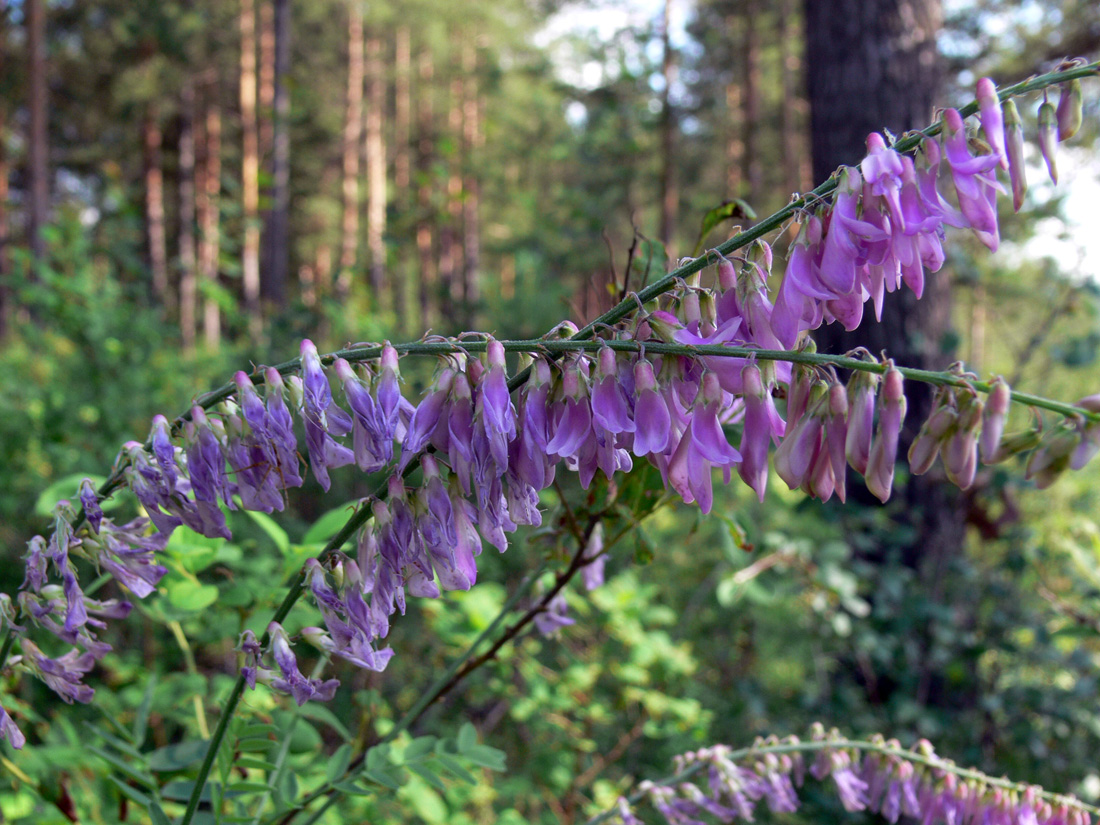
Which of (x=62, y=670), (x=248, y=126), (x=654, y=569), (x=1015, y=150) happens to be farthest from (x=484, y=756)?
(x=248, y=126)

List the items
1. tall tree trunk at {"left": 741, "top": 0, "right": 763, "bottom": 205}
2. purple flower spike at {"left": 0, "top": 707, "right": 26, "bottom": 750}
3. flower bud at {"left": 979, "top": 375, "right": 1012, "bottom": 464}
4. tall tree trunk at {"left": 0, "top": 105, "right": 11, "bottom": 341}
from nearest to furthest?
flower bud at {"left": 979, "top": 375, "right": 1012, "bottom": 464}, purple flower spike at {"left": 0, "top": 707, "right": 26, "bottom": 750}, tall tree trunk at {"left": 741, "top": 0, "right": 763, "bottom": 205}, tall tree trunk at {"left": 0, "top": 105, "right": 11, "bottom": 341}

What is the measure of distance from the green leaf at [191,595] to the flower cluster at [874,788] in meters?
0.80

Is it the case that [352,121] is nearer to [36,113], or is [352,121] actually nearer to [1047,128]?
[36,113]

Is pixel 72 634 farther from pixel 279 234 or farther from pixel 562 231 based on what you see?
pixel 279 234

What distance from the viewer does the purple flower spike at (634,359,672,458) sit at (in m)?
0.74

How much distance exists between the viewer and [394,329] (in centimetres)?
638

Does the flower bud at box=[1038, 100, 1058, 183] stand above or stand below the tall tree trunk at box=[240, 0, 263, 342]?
below

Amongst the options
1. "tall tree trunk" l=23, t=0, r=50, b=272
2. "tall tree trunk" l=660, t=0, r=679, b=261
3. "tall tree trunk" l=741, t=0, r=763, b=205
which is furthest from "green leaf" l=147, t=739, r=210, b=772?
"tall tree trunk" l=23, t=0, r=50, b=272

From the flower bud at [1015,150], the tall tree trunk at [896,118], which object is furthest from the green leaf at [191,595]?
the tall tree trunk at [896,118]

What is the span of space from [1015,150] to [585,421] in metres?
0.50

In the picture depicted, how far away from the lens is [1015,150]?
724 millimetres

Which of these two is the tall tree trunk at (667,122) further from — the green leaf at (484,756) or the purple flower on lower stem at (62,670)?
the purple flower on lower stem at (62,670)

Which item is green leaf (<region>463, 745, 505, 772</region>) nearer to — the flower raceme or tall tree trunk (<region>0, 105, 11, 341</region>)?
the flower raceme

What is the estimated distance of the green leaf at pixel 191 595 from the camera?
4.08 ft
